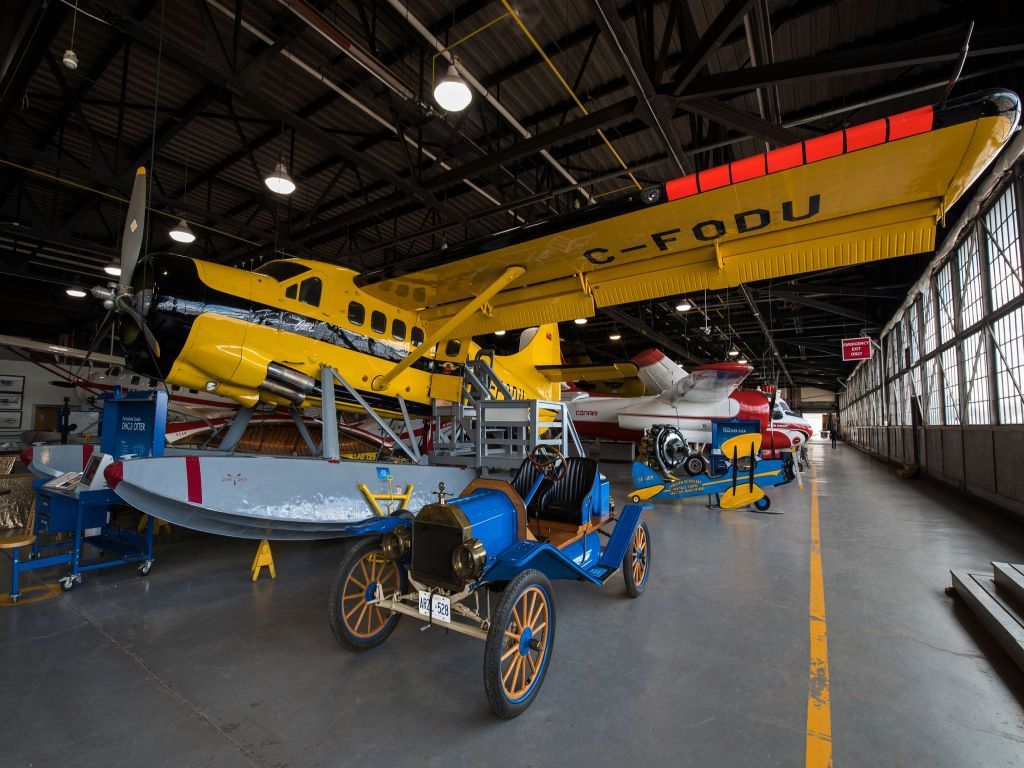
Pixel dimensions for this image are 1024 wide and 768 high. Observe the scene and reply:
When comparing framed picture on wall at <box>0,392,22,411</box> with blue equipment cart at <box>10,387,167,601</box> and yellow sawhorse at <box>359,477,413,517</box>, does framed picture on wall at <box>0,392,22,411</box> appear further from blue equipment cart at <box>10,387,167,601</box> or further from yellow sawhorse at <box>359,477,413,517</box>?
yellow sawhorse at <box>359,477,413,517</box>

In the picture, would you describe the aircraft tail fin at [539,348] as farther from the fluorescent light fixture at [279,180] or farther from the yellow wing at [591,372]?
the fluorescent light fixture at [279,180]

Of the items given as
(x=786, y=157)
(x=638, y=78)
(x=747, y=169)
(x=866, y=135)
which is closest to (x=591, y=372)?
(x=638, y=78)

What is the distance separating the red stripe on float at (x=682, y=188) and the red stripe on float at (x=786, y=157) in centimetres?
51

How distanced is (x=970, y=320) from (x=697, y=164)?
6.88m

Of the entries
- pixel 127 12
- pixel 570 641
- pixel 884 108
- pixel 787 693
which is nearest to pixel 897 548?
pixel 787 693

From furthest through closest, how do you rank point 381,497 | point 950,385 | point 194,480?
point 950,385 < point 381,497 < point 194,480

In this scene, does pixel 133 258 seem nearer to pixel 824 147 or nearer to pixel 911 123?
pixel 824 147

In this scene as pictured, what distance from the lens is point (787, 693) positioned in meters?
2.43

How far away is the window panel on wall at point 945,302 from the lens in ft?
34.9

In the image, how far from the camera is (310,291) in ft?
17.3

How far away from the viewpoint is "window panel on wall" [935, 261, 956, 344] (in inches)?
418

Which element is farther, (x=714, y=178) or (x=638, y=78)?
(x=638, y=78)

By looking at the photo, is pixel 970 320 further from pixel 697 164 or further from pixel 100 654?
pixel 100 654

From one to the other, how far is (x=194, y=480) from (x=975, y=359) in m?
13.2
